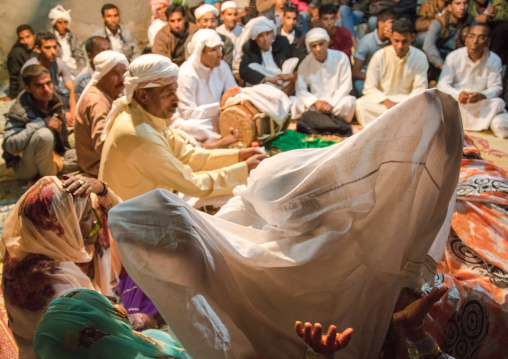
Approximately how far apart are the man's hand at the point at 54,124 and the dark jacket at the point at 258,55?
267cm

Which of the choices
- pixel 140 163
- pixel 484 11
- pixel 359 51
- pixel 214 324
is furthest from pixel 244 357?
pixel 484 11

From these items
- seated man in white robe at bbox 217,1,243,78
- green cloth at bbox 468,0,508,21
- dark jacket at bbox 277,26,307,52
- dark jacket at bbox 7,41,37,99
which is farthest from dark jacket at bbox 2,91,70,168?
green cloth at bbox 468,0,508,21

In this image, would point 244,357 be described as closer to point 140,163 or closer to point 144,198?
point 144,198

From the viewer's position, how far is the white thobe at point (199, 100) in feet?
18.9

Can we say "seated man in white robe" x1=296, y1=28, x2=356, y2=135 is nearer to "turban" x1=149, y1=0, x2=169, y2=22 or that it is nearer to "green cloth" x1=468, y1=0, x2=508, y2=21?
"green cloth" x1=468, y1=0, x2=508, y2=21

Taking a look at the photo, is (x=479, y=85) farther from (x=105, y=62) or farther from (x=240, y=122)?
(x=105, y=62)

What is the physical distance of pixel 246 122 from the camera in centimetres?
530

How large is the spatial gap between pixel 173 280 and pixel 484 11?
310 inches

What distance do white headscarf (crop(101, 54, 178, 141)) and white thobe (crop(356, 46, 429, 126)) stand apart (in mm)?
3848

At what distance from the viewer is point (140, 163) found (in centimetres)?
366

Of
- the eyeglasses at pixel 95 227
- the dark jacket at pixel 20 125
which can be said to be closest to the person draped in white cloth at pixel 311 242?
the eyeglasses at pixel 95 227

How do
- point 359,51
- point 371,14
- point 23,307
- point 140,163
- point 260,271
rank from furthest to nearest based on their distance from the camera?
point 371,14 → point 359,51 → point 140,163 → point 23,307 → point 260,271

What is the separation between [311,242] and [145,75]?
210 centimetres

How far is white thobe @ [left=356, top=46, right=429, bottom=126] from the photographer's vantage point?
7.09 m
